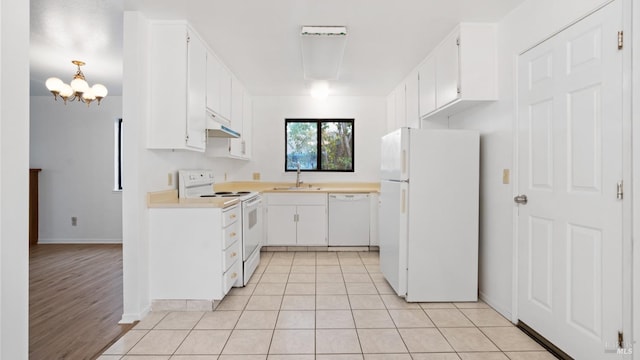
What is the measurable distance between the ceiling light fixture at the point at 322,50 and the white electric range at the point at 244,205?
1.58 m

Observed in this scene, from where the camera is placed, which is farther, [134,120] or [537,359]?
[134,120]

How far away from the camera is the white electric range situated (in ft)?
9.97

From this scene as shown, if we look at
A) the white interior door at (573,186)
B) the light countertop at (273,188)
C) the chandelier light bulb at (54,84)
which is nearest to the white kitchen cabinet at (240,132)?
the light countertop at (273,188)

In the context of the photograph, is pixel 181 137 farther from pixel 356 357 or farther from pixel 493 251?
pixel 493 251

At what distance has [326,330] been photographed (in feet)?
7.24

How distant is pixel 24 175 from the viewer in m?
1.10

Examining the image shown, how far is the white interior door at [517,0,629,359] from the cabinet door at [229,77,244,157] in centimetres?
302

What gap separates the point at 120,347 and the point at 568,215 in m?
2.89

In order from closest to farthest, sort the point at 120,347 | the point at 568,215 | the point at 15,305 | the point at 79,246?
the point at 15,305 < the point at 568,215 < the point at 120,347 < the point at 79,246

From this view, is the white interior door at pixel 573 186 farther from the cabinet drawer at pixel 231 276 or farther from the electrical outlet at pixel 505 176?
the cabinet drawer at pixel 231 276

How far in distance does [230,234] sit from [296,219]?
5.92 ft

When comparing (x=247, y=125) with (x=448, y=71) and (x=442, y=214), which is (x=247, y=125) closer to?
(x=448, y=71)

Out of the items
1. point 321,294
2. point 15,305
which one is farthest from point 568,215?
point 15,305

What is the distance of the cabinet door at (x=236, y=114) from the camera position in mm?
3879
